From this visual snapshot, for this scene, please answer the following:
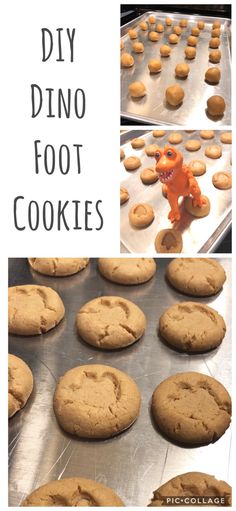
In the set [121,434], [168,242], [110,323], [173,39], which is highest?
[173,39]

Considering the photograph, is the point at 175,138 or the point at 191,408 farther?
the point at 175,138

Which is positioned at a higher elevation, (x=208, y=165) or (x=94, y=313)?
(x=208, y=165)

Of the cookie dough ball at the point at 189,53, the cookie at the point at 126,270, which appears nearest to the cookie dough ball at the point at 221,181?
the cookie at the point at 126,270

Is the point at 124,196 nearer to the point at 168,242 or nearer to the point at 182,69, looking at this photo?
the point at 168,242

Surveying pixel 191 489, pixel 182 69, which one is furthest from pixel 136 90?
pixel 191 489

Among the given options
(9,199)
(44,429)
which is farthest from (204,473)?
(9,199)

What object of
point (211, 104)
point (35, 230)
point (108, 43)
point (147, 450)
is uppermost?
point (108, 43)

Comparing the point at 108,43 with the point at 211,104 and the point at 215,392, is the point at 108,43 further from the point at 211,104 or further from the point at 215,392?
the point at 215,392

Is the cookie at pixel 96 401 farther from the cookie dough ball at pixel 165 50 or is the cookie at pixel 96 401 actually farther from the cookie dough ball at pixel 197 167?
the cookie dough ball at pixel 165 50
